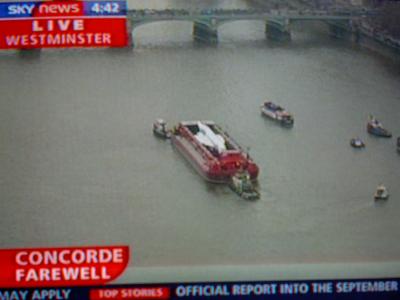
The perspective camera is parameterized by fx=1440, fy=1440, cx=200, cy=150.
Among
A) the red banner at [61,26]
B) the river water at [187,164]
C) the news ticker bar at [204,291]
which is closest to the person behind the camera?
the news ticker bar at [204,291]

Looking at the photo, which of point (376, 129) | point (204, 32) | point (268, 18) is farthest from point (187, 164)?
point (268, 18)

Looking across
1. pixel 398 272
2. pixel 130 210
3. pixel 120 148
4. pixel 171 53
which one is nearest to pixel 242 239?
pixel 130 210

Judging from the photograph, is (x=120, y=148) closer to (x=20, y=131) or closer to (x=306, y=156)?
(x=20, y=131)

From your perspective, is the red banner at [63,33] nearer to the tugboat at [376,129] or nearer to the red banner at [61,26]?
the red banner at [61,26]

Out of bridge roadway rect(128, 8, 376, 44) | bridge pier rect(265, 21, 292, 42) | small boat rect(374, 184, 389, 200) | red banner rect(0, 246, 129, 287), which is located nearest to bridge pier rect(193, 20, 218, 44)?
bridge roadway rect(128, 8, 376, 44)

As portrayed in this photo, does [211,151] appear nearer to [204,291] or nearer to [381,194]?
[381,194]

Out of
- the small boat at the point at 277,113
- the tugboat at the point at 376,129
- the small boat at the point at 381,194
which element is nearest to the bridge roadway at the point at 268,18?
the small boat at the point at 277,113

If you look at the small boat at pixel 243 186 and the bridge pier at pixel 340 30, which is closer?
A: the small boat at pixel 243 186
